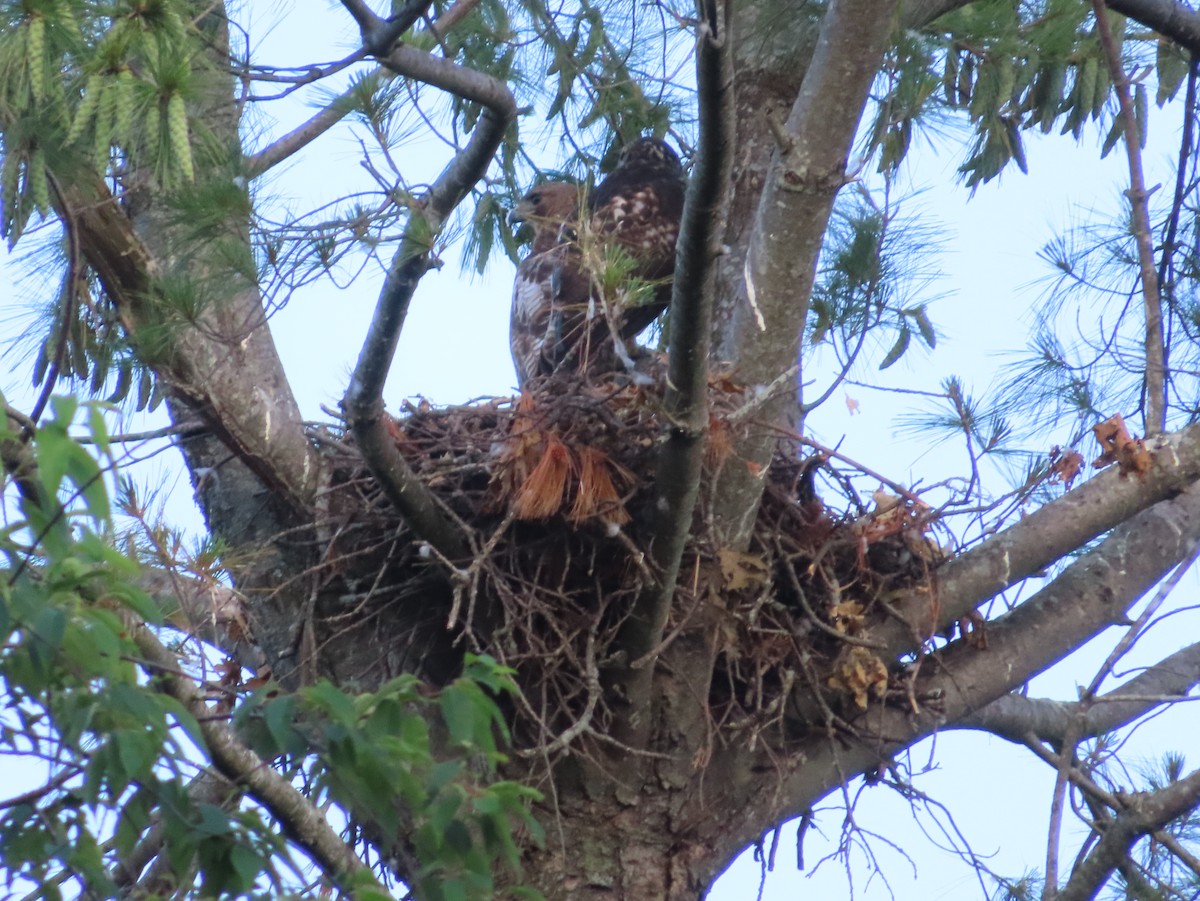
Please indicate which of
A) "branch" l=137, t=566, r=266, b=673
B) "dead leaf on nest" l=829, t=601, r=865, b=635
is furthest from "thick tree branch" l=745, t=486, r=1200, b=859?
"branch" l=137, t=566, r=266, b=673

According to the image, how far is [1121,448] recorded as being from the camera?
354 centimetres

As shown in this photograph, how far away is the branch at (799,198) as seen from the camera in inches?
107

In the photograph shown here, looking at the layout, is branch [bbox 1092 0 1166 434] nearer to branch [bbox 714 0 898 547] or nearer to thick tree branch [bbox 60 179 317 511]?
branch [bbox 714 0 898 547]

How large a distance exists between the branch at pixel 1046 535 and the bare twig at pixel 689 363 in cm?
61

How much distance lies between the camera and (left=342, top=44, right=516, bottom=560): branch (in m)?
2.56

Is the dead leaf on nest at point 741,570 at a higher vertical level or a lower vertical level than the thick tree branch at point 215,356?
lower

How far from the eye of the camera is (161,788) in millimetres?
1705

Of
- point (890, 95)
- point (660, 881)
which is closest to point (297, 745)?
point (660, 881)

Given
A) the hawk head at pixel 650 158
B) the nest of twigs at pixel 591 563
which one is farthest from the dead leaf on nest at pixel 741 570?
the hawk head at pixel 650 158

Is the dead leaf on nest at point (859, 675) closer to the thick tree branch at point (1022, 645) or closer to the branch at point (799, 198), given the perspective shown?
the thick tree branch at point (1022, 645)

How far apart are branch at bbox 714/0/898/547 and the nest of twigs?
0.08 meters

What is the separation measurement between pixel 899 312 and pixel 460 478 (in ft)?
3.92

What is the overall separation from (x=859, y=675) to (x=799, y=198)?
1116mm

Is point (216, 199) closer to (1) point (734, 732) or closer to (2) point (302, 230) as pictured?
(2) point (302, 230)
